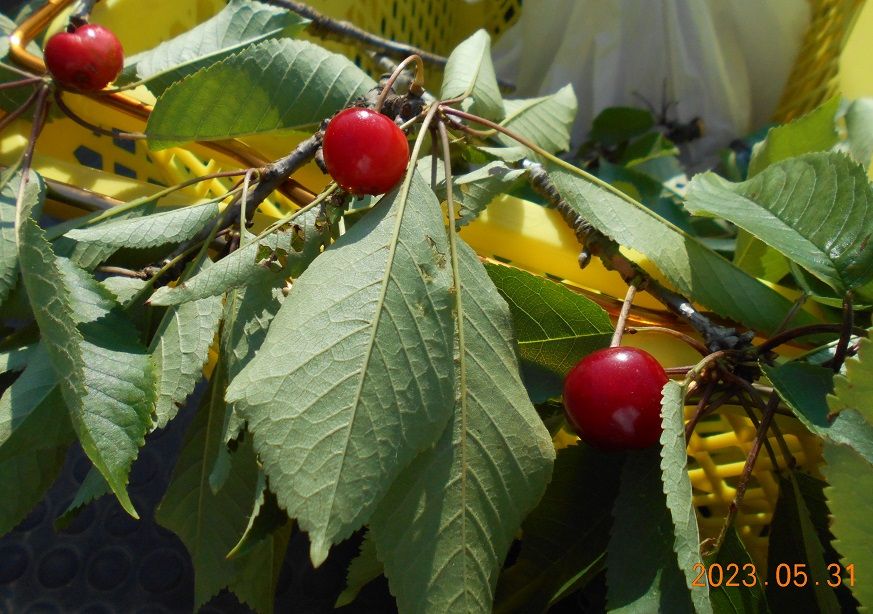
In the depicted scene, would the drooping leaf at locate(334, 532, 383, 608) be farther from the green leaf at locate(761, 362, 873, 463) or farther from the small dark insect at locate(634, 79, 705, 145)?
the small dark insect at locate(634, 79, 705, 145)

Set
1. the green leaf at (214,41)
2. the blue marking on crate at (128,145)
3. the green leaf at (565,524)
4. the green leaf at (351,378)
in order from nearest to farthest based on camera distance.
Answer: the green leaf at (351,378) < the green leaf at (565,524) < the green leaf at (214,41) < the blue marking on crate at (128,145)

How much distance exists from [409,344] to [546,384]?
0.11 m

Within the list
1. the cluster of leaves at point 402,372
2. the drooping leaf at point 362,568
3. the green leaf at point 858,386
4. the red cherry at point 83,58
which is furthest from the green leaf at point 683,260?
the red cherry at point 83,58

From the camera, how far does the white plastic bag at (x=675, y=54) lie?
31.5 inches

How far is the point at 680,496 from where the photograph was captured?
28cm

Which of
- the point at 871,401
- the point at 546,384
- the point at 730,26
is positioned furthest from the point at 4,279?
the point at 730,26

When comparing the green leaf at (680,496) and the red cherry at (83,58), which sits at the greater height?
the red cherry at (83,58)

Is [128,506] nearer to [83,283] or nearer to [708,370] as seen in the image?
[83,283]

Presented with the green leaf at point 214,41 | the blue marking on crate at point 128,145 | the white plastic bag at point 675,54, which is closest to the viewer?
the green leaf at point 214,41

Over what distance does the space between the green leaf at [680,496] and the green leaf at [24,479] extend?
0.31 meters

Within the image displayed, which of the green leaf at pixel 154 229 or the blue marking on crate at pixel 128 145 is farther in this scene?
the blue marking on crate at pixel 128 145

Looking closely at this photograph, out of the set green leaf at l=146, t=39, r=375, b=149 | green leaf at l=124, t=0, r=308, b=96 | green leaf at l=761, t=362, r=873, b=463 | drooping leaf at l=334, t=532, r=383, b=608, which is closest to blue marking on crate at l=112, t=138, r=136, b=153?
green leaf at l=124, t=0, r=308, b=96

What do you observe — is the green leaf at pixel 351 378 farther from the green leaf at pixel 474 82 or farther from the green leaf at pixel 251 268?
the green leaf at pixel 474 82

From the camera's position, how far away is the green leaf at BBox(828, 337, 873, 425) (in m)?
0.28
